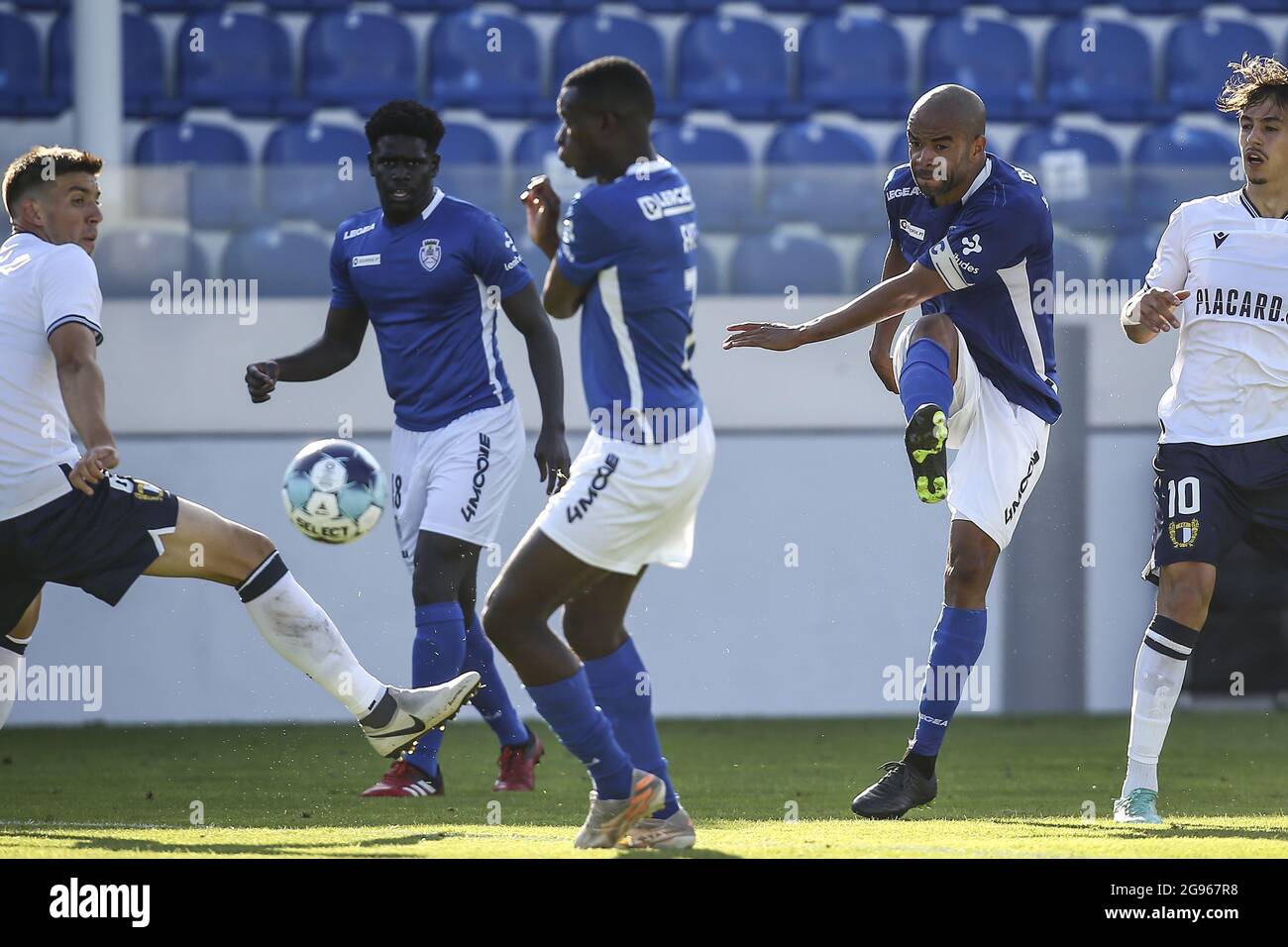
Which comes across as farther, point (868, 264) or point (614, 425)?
point (868, 264)

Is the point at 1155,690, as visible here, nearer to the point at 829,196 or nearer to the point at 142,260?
the point at 829,196

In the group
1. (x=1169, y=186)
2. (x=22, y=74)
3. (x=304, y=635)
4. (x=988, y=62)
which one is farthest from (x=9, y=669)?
(x=988, y=62)

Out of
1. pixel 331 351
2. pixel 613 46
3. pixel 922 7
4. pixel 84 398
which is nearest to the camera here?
pixel 84 398

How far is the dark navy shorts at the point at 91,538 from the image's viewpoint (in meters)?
4.79

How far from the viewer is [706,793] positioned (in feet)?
20.1

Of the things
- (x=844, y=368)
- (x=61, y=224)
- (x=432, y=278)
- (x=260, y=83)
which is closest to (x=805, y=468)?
(x=844, y=368)

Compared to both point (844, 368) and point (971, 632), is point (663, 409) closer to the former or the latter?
point (971, 632)

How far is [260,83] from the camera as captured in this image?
13.0 m

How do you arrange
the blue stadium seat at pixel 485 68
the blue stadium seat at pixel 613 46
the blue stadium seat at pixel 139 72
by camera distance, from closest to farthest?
the blue stadium seat at pixel 139 72 → the blue stadium seat at pixel 485 68 → the blue stadium seat at pixel 613 46

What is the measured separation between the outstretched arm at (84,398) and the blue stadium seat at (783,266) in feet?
17.7

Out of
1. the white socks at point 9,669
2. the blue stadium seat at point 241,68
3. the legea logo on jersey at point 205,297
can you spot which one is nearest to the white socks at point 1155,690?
the white socks at point 9,669

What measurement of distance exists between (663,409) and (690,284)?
0.33 meters

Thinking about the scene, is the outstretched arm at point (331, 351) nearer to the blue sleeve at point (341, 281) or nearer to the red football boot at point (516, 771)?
the blue sleeve at point (341, 281)

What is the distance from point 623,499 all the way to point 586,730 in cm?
57
